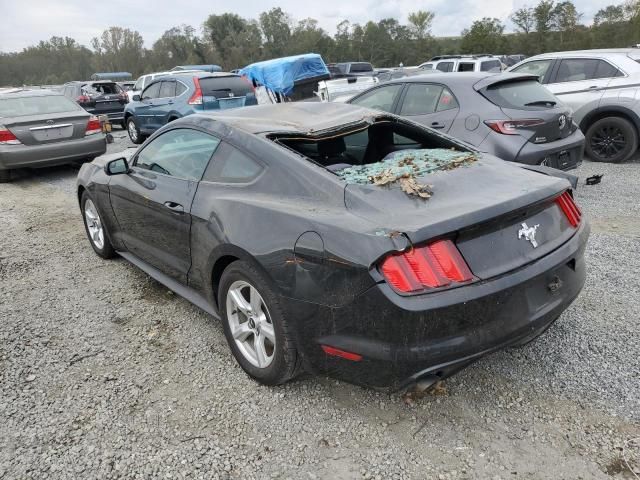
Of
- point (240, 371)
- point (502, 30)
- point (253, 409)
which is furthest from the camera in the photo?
point (502, 30)

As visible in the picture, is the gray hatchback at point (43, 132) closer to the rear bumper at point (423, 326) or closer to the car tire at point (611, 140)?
the rear bumper at point (423, 326)

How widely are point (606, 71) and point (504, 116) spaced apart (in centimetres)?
359

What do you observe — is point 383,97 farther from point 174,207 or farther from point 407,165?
point 174,207

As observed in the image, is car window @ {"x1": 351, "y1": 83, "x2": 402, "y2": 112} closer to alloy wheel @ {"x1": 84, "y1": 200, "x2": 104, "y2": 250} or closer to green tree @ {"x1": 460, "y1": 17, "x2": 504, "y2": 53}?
alloy wheel @ {"x1": 84, "y1": 200, "x2": 104, "y2": 250}

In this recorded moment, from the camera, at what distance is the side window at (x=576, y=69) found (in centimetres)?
795

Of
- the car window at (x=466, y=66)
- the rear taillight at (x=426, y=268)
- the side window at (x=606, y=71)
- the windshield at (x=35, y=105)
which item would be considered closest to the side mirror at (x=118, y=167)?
the rear taillight at (x=426, y=268)

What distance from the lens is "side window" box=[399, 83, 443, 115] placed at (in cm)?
614

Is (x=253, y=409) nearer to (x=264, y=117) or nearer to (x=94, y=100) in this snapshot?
(x=264, y=117)

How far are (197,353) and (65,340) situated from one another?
98 centimetres

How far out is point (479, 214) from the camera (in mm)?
2182

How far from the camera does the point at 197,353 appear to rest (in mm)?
3148

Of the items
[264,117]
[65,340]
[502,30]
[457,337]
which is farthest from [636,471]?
[502,30]

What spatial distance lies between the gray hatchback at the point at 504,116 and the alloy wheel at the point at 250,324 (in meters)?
3.92

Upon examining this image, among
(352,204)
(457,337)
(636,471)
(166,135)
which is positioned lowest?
(636,471)
